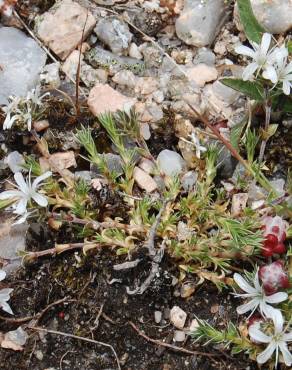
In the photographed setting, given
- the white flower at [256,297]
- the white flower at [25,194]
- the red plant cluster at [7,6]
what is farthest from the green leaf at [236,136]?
the red plant cluster at [7,6]

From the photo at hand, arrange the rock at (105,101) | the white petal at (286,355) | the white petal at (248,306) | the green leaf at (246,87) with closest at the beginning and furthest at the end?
the white petal at (286,355)
the white petal at (248,306)
the green leaf at (246,87)
the rock at (105,101)

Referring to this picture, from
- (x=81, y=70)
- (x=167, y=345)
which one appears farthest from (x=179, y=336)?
(x=81, y=70)

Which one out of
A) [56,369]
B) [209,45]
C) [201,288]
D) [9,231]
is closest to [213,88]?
[209,45]

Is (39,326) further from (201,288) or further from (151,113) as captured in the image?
(151,113)

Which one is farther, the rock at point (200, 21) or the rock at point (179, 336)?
the rock at point (200, 21)

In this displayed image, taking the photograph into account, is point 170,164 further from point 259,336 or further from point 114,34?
point 259,336

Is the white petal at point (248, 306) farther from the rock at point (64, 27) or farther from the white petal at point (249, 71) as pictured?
the rock at point (64, 27)
